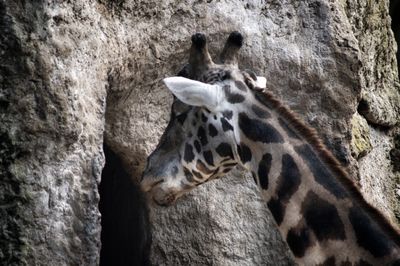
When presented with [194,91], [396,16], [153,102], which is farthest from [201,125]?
[396,16]

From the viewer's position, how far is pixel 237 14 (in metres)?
5.96

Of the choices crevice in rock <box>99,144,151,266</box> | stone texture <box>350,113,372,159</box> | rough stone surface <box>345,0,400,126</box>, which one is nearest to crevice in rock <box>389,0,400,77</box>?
rough stone surface <box>345,0,400,126</box>

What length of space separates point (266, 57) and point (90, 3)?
1.37 meters

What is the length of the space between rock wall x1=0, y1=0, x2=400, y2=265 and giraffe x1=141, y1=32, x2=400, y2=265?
48cm

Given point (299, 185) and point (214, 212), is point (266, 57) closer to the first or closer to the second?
point (214, 212)

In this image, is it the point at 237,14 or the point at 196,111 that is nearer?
the point at 196,111

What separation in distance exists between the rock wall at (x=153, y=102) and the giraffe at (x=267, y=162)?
0.48 m

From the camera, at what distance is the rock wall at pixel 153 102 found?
4758 millimetres

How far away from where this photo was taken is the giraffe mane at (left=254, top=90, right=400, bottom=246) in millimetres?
4195

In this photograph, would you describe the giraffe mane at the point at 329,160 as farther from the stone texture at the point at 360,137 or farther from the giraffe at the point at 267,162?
the stone texture at the point at 360,137

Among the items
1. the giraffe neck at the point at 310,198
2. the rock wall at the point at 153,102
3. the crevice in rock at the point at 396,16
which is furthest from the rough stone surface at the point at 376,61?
the crevice in rock at the point at 396,16

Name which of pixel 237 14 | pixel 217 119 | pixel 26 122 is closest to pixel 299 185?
pixel 217 119

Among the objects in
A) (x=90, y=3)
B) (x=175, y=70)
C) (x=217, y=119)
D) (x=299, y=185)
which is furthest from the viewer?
(x=175, y=70)

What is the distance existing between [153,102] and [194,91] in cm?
119
